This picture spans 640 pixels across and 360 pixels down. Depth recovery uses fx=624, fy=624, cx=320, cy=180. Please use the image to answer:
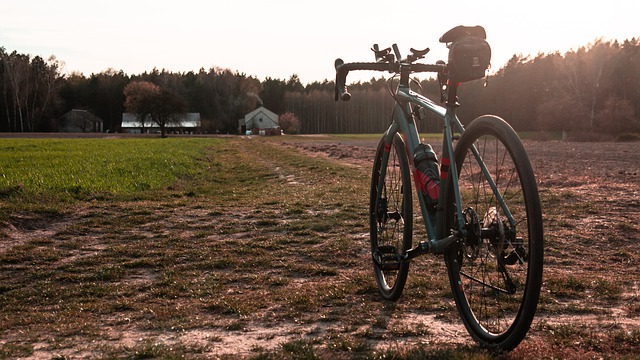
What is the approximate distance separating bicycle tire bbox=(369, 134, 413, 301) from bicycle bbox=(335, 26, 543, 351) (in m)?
0.01

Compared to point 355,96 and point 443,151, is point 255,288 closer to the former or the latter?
point 443,151

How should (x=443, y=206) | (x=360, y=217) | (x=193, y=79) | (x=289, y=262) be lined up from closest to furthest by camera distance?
1. (x=443, y=206)
2. (x=289, y=262)
3. (x=360, y=217)
4. (x=193, y=79)

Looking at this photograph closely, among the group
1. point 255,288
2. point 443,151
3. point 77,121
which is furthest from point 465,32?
point 77,121

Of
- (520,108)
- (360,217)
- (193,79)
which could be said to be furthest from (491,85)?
(360,217)

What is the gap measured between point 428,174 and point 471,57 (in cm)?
75

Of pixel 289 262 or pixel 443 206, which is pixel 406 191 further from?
pixel 289 262

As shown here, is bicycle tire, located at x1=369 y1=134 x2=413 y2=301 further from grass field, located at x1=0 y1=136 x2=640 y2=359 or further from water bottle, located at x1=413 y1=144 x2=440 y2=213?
water bottle, located at x1=413 y1=144 x2=440 y2=213

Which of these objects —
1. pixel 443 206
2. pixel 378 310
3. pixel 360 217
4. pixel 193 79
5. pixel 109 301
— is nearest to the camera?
pixel 443 206

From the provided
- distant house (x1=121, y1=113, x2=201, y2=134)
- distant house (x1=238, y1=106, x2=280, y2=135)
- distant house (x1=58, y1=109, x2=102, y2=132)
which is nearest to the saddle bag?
distant house (x1=121, y1=113, x2=201, y2=134)

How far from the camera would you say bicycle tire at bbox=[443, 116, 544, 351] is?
2.67 meters

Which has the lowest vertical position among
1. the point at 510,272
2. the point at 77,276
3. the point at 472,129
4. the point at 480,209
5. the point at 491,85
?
the point at 77,276

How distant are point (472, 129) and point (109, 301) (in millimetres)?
2825

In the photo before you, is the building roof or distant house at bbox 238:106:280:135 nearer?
distant house at bbox 238:106:280:135

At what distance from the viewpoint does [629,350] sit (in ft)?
10.4
